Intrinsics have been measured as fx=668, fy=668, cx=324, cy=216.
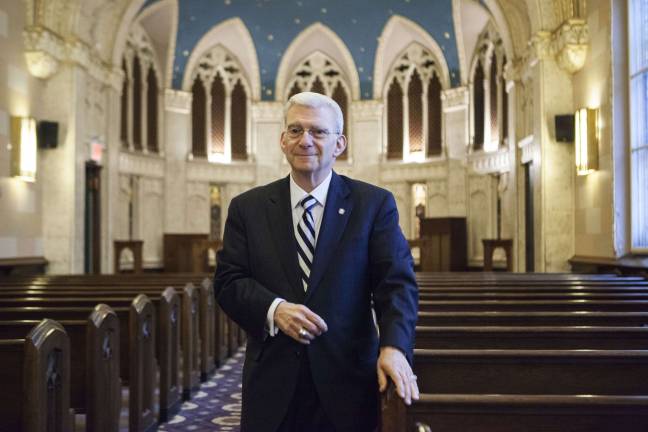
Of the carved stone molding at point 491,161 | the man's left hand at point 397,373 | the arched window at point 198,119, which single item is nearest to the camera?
the man's left hand at point 397,373

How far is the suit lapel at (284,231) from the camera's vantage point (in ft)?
7.03

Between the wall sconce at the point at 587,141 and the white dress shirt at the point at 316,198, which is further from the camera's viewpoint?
the wall sconce at the point at 587,141

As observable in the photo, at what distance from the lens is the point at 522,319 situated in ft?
13.1

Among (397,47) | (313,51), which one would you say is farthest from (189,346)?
(313,51)

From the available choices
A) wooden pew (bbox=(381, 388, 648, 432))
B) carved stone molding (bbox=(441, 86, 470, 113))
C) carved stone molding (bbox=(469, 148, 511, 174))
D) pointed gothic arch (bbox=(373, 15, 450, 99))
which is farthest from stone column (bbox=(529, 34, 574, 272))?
wooden pew (bbox=(381, 388, 648, 432))

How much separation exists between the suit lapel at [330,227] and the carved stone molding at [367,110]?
17.4 m

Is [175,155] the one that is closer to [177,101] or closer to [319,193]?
[177,101]

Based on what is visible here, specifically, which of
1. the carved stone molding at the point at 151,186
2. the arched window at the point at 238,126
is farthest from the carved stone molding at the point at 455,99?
the carved stone molding at the point at 151,186

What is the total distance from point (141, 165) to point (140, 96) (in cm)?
189

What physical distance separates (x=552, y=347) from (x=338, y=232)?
5.69ft

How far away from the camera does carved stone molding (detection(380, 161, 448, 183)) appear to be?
18.3 metres

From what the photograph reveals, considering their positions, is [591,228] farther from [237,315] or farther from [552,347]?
[237,315]

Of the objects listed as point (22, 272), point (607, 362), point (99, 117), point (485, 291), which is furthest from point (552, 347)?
point (99, 117)

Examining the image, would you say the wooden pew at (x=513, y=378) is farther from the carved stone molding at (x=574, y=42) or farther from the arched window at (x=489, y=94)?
the arched window at (x=489, y=94)
